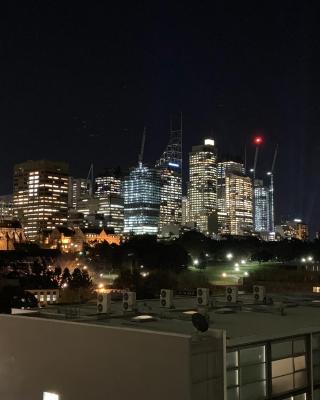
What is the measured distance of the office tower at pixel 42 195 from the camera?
153m

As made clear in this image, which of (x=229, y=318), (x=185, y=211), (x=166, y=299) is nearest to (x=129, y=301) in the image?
(x=166, y=299)

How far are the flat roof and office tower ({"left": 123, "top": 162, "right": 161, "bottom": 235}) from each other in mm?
156029

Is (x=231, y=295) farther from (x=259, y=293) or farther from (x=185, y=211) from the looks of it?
(x=185, y=211)

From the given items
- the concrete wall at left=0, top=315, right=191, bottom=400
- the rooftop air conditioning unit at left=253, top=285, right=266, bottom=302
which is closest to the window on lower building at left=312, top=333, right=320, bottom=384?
the concrete wall at left=0, top=315, right=191, bottom=400

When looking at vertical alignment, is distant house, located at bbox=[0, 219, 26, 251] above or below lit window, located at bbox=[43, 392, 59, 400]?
above

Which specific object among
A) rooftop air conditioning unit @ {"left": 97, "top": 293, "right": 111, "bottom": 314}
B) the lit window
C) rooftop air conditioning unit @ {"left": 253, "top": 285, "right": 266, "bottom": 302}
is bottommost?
the lit window

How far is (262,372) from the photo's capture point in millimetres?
9023

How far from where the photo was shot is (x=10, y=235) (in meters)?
115

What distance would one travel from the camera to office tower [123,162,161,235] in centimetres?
17538

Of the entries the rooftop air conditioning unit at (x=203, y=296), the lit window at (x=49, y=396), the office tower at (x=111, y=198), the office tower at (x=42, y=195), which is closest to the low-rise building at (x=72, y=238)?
the office tower at (x=42, y=195)

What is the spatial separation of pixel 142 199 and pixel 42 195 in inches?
1496

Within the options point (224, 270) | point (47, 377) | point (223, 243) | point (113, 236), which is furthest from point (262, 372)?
point (113, 236)

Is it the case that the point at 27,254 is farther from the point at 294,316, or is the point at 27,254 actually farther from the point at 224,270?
the point at 294,316

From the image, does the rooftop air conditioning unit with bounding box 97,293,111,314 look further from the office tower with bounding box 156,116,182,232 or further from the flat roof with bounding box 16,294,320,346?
the office tower with bounding box 156,116,182,232
